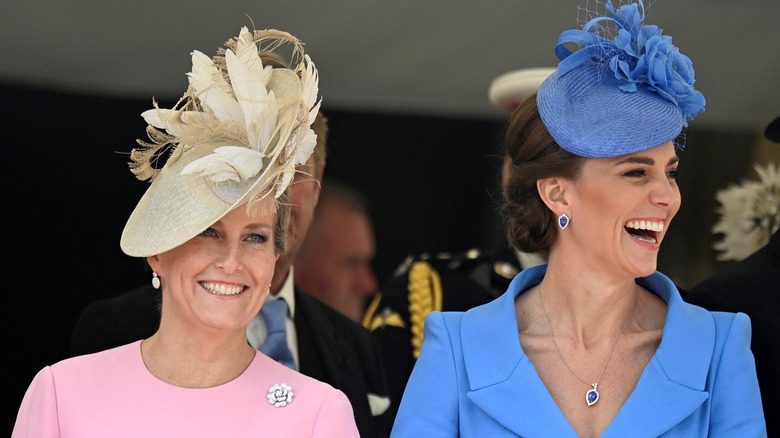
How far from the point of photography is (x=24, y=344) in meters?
3.86

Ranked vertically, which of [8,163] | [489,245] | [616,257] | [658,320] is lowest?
[489,245]

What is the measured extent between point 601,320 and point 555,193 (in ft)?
1.10

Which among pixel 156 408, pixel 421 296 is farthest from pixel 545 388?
pixel 421 296

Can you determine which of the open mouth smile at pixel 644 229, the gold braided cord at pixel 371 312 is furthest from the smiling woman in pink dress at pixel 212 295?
the gold braided cord at pixel 371 312

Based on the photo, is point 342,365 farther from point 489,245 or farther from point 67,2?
point 67,2

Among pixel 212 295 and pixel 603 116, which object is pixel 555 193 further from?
pixel 212 295

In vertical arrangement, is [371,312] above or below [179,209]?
below

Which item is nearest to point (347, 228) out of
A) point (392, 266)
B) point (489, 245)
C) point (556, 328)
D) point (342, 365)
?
point (392, 266)

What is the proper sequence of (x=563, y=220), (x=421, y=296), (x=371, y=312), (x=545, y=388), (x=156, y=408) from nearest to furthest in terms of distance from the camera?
1. (x=156, y=408)
2. (x=545, y=388)
3. (x=563, y=220)
4. (x=421, y=296)
5. (x=371, y=312)

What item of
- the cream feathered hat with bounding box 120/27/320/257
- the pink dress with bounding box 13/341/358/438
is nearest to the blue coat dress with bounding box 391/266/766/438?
the pink dress with bounding box 13/341/358/438

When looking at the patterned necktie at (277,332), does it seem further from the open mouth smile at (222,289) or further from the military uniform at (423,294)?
the open mouth smile at (222,289)

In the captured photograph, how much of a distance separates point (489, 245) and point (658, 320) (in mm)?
1577

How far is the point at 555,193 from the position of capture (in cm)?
282

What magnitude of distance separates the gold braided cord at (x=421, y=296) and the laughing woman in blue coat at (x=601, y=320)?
1001 millimetres
